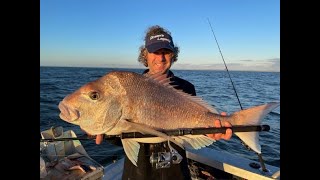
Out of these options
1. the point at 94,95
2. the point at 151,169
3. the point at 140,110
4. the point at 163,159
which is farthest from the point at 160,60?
the point at 151,169

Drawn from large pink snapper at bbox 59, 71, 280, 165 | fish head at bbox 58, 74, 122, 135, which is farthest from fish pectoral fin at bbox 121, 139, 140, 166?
fish head at bbox 58, 74, 122, 135

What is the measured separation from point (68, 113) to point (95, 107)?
0.71 feet

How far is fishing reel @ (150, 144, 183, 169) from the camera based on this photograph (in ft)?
8.71

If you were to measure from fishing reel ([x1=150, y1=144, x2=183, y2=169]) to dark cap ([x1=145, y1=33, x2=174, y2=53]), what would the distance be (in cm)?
Answer: 105

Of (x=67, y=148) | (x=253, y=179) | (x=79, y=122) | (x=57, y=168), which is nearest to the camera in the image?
(x=79, y=122)

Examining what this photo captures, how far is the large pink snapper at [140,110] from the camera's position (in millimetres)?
2152

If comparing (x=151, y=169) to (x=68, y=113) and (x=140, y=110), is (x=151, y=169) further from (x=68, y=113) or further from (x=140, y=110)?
(x=68, y=113)

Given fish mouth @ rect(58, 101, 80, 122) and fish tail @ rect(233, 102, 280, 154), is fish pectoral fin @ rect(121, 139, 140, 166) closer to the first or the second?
fish mouth @ rect(58, 101, 80, 122)

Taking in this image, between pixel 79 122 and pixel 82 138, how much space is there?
557mm
